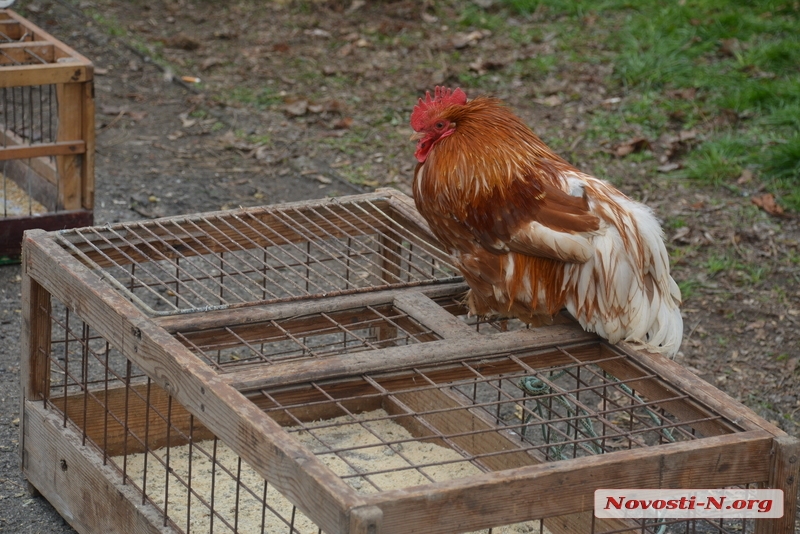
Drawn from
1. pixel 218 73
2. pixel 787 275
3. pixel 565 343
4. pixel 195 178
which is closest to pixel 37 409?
pixel 565 343

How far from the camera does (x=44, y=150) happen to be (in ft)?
16.2

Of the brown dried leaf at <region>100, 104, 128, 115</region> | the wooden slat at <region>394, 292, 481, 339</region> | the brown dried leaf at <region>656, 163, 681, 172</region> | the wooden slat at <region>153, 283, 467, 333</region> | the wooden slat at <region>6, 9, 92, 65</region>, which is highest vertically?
the wooden slat at <region>6, 9, 92, 65</region>

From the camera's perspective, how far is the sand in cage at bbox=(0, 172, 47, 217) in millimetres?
5279

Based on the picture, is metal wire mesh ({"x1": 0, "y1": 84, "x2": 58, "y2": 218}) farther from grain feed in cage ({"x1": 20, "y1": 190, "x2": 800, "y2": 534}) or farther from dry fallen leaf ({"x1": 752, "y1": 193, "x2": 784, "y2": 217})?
dry fallen leaf ({"x1": 752, "y1": 193, "x2": 784, "y2": 217})

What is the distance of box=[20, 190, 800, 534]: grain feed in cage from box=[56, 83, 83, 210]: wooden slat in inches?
47.2

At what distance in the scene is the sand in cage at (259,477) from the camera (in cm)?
319

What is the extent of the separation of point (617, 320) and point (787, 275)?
266 cm

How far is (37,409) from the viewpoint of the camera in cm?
330

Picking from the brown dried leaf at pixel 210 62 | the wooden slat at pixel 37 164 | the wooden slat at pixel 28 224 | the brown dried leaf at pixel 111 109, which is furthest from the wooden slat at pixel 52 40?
the brown dried leaf at pixel 210 62

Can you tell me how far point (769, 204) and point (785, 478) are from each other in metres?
3.60

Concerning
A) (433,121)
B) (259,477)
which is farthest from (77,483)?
(433,121)

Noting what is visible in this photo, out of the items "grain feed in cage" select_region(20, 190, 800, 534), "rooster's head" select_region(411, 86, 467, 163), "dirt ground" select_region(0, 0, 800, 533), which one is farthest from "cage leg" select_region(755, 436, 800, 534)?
"dirt ground" select_region(0, 0, 800, 533)

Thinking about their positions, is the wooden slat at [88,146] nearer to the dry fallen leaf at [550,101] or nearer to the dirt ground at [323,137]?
the dirt ground at [323,137]

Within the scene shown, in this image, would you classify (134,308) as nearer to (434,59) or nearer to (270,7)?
(434,59)
